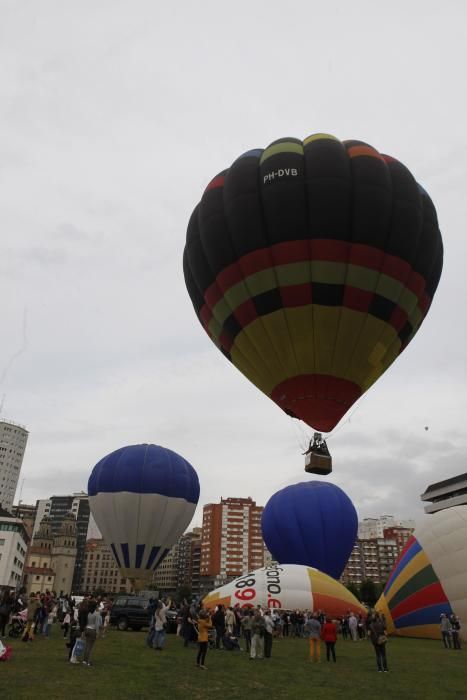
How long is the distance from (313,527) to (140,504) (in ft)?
33.4

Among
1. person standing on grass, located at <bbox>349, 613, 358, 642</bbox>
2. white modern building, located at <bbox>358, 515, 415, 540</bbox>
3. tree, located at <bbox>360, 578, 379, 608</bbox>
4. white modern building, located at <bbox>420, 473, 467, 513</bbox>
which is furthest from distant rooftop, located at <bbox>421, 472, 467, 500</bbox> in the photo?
person standing on grass, located at <bbox>349, 613, 358, 642</bbox>

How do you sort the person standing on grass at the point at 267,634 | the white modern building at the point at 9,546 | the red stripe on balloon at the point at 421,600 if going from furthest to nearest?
1. the white modern building at the point at 9,546
2. the red stripe on balloon at the point at 421,600
3. the person standing on grass at the point at 267,634

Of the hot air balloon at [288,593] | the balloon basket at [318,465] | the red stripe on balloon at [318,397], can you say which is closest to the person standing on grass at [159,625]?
the balloon basket at [318,465]

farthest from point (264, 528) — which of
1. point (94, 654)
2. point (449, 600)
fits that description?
point (94, 654)

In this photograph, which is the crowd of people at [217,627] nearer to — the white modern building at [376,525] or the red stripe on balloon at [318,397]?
the red stripe on balloon at [318,397]

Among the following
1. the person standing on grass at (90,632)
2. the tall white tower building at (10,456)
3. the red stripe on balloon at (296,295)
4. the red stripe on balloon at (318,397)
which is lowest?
the person standing on grass at (90,632)

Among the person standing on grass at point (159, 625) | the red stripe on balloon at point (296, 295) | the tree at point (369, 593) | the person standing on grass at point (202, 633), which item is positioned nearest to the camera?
the person standing on grass at point (202, 633)

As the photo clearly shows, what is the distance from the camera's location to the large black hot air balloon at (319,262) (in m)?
16.3

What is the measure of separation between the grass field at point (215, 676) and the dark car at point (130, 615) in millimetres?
5500

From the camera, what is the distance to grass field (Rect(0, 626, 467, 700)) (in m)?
8.96

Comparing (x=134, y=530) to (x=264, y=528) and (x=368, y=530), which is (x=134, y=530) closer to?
(x=264, y=528)

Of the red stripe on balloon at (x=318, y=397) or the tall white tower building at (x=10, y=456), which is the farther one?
the tall white tower building at (x=10, y=456)

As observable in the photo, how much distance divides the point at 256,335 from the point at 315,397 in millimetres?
2656

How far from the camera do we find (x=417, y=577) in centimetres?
2155
